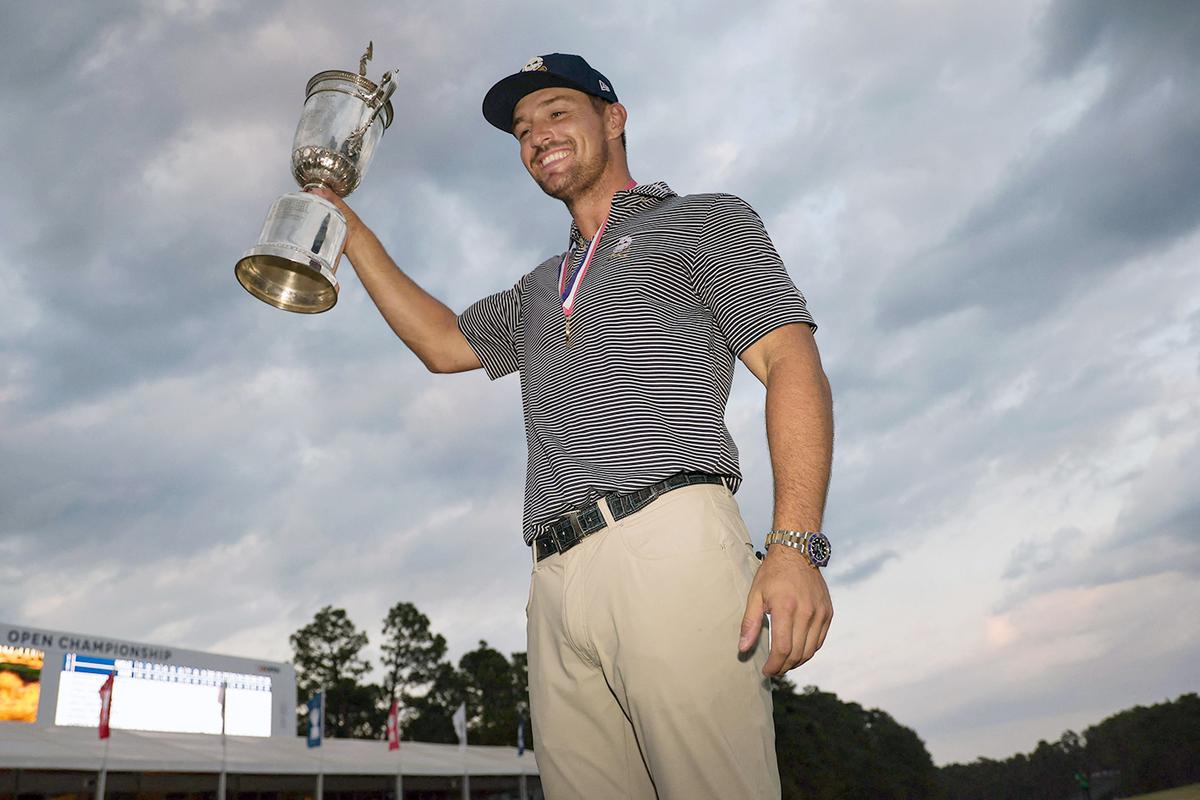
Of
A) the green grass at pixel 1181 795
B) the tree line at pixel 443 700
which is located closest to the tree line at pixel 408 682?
the tree line at pixel 443 700

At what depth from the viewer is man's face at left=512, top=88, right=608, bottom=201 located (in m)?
2.65

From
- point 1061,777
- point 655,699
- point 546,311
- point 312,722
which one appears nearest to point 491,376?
point 546,311

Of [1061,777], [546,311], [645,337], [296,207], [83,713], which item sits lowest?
[1061,777]

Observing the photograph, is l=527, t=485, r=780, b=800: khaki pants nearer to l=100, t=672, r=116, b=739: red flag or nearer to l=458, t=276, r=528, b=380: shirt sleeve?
l=458, t=276, r=528, b=380: shirt sleeve

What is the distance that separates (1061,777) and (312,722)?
93956mm

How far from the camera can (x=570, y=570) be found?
196 centimetres

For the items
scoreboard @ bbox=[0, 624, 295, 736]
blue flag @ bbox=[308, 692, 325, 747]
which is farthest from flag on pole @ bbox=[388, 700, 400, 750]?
scoreboard @ bbox=[0, 624, 295, 736]

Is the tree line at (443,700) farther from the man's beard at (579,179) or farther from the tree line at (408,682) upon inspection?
the man's beard at (579,179)

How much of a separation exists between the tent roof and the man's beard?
69.7 ft

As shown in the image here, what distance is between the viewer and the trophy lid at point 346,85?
9.31 ft

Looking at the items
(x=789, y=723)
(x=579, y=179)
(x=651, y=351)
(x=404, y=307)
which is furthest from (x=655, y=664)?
(x=789, y=723)

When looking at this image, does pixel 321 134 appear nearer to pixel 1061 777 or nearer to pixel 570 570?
pixel 570 570

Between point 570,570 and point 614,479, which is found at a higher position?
point 614,479

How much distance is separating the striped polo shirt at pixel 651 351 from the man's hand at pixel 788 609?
13.0 inches
